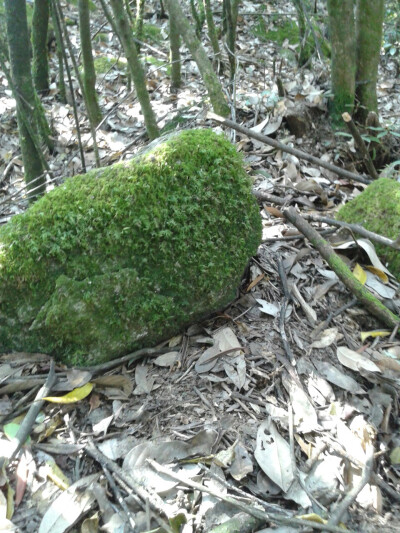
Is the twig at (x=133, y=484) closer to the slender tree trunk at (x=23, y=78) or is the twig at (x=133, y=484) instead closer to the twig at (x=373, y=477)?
the twig at (x=373, y=477)

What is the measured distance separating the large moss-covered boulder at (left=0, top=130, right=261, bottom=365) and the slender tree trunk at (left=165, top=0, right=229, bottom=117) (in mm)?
1852

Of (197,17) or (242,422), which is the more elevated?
(197,17)

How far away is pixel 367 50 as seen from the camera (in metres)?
4.66

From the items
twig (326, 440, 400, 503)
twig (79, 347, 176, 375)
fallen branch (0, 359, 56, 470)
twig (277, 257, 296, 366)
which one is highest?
fallen branch (0, 359, 56, 470)

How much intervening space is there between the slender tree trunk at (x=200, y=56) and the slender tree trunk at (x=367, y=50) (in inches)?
61.1

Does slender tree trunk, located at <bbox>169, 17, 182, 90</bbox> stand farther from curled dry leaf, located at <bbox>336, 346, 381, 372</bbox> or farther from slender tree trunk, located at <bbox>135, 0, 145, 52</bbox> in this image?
curled dry leaf, located at <bbox>336, 346, 381, 372</bbox>

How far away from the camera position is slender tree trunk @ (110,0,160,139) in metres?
3.38

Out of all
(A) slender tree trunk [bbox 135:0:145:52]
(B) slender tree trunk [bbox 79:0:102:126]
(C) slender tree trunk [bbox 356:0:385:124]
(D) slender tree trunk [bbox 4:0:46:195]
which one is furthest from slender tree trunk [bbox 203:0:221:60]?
(D) slender tree trunk [bbox 4:0:46:195]

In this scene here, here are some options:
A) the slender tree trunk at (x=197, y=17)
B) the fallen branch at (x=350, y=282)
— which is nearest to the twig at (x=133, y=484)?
the fallen branch at (x=350, y=282)

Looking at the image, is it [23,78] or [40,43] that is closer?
[23,78]

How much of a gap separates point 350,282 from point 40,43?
496cm

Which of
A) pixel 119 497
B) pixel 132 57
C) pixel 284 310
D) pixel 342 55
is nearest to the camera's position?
pixel 119 497

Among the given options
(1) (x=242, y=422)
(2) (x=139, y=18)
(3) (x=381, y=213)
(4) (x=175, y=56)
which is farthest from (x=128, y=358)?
(2) (x=139, y=18)

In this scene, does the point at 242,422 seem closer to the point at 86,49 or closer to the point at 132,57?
the point at 132,57
